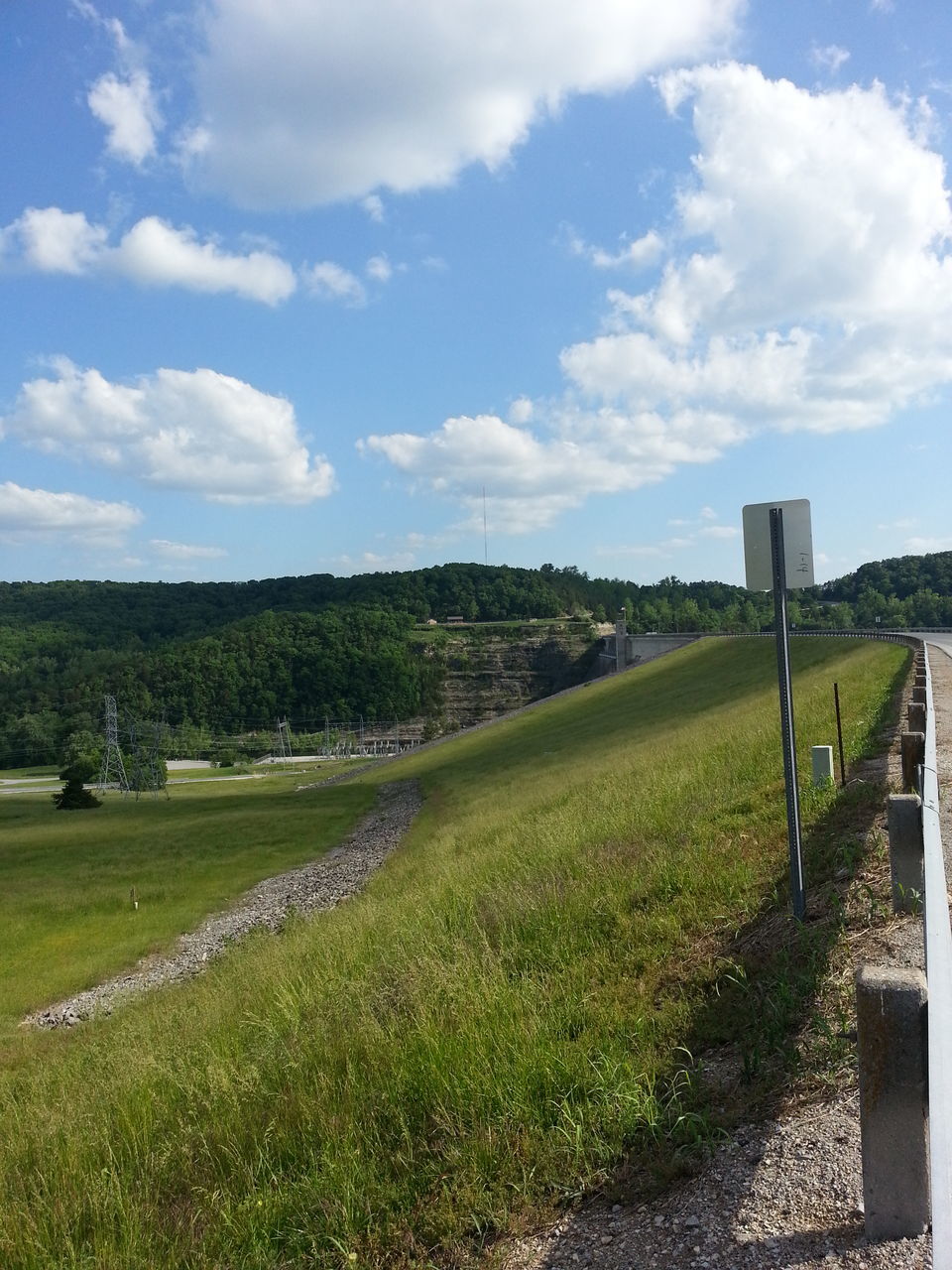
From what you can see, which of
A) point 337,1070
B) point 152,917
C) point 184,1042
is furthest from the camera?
point 152,917

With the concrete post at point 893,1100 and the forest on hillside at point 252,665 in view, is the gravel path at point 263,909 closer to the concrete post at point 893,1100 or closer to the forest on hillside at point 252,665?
the concrete post at point 893,1100

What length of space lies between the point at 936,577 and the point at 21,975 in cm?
11736

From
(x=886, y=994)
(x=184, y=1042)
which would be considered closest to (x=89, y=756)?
(x=184, y=1042)

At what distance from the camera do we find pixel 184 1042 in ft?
28.9

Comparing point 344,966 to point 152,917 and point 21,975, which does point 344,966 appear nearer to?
point 21,975

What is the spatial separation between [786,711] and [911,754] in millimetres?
2185

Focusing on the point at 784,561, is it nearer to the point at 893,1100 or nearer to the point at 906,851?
the point at 906,851

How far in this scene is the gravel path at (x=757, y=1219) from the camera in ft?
10.4

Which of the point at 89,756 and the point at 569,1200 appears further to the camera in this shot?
the point at 89,756

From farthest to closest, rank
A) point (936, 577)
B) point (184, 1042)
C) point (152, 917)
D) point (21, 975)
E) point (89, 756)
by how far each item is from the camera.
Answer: point (936, 577), point (89, 756), point (152, 917), point (21, 975), point (184, 1042)

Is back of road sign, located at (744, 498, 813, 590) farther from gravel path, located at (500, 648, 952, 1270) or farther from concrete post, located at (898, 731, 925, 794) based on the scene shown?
gravel path, located at (500, 648, 952, 1270)

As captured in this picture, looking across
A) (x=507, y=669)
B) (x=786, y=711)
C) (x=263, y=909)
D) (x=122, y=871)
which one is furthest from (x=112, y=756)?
(x=786, y=711)

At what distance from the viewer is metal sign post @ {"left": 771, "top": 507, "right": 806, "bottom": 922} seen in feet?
19.5

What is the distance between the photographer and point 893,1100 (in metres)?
2.96
